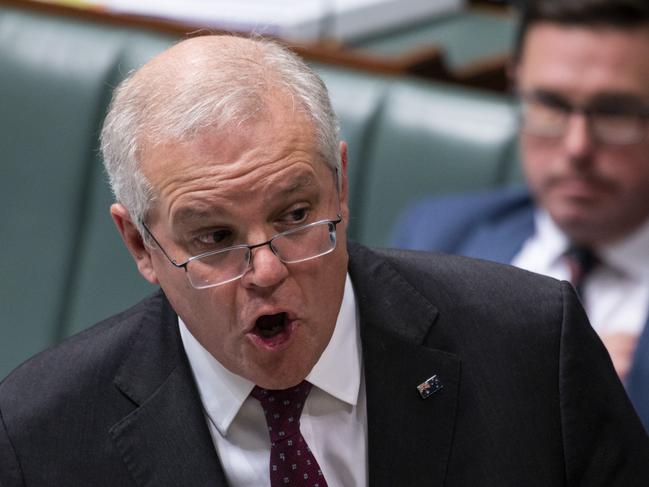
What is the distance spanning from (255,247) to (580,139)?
2.34 feet

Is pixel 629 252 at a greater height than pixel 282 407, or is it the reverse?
pixel 282 407

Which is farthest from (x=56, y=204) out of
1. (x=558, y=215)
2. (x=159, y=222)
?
(x=159, y=222)

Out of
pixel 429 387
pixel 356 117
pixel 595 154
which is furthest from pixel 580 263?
pixel 429 387

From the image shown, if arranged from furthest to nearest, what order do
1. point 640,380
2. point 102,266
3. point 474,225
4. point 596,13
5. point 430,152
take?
1. point 102,266
2. point 430,152
3. point 474,225
4. point 596,13
5. point 640,380

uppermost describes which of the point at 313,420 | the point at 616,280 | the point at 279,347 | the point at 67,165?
the point at 279,347

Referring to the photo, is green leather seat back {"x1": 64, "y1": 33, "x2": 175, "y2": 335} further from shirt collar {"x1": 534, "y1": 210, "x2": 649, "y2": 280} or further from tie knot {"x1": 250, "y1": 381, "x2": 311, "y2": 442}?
tie knot {"x1": 250, "y1": 381, "x2": 311, "y2": 442}

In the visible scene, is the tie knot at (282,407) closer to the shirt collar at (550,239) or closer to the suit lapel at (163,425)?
the suit lapel at (163,425)

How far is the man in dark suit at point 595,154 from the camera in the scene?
165 cm

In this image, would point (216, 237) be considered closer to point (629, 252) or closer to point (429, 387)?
point (429, 387)

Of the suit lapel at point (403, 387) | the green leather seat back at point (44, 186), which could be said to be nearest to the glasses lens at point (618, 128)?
the suit lapel at point (403, 387)

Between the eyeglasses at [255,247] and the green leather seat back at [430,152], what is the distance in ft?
2.84

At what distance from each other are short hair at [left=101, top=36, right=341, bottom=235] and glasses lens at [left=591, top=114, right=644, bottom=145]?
2.03 feet

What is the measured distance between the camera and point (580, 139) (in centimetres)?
165

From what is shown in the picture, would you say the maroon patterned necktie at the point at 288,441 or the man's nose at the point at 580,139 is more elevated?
the man's nose at the point at 580,139
